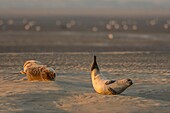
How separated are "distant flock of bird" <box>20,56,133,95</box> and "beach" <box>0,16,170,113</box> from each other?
9.0 inches

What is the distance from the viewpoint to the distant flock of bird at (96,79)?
15625mm

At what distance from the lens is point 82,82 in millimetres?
19156

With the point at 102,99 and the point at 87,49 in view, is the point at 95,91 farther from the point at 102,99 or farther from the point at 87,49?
the point at 87,49

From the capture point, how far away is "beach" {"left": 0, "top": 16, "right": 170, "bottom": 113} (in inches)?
574

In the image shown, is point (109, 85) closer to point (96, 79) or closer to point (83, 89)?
point (96, 79)

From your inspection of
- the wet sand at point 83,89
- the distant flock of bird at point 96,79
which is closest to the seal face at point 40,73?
the distant flock of bird at point 96,79

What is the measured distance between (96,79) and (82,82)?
2.78 metres

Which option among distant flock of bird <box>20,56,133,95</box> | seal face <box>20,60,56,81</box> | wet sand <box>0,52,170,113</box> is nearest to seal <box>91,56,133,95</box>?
distant flock of bird <box>20,56,133,95</box>

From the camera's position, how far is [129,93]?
16562 millimetres

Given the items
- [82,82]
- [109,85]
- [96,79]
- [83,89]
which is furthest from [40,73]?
[109,85]

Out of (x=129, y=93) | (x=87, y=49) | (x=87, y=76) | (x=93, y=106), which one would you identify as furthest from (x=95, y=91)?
(x=87, y=49)

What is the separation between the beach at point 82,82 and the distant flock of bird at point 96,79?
228 mm

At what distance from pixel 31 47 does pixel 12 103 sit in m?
19.5

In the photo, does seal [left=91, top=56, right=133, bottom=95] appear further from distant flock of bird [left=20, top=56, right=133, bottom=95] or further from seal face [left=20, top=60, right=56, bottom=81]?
seal face [left=20, top=60, right=56, bottom=81]
